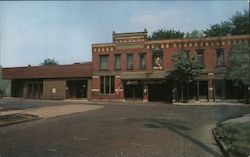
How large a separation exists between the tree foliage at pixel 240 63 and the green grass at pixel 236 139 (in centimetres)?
1955

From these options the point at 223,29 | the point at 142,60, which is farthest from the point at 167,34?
the point at 142,60

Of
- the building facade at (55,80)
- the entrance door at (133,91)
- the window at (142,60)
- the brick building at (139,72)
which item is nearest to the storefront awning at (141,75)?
the brick building at (139,72)

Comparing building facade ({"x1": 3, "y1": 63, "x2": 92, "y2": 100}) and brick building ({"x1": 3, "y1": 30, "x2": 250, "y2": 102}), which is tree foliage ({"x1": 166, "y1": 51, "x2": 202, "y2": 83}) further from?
building facade ({"x1": 3, "y1": 63, "x2": 92, "y2": 100})

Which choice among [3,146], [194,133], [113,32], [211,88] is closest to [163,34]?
[113,32]

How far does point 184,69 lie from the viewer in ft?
115

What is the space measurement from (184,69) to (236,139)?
2424cm

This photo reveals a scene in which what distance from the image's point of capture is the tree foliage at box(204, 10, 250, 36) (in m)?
54.4

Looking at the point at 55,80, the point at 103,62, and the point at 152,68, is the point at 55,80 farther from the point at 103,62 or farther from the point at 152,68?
the point at 152,68

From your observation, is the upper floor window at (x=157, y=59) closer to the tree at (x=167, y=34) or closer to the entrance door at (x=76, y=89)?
the entrance door at (x=76, y=89)

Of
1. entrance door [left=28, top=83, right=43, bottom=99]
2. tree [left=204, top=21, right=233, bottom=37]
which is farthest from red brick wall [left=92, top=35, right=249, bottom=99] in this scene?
tree [left=204, top=21, right=233, bottom=37]

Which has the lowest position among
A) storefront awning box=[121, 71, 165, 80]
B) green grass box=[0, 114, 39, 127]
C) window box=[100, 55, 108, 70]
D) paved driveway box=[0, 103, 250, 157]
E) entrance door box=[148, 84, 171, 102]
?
paved driveway box=[0, 103, 250, 157]

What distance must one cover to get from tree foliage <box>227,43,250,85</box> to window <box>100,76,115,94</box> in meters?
15.1

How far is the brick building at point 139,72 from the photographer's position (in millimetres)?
38438

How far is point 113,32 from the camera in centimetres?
4288
